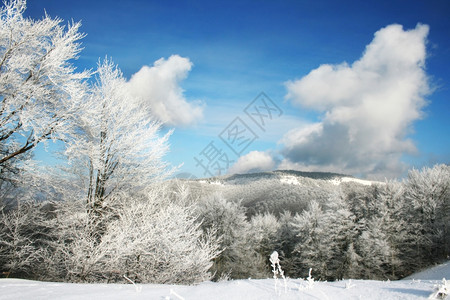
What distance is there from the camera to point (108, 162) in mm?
8078

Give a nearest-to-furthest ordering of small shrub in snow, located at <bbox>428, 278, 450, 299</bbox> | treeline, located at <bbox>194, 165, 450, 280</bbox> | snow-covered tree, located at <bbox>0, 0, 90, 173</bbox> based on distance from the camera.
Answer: small shrub in snow, located at <bbox>428, 278, 450, 299</bbox> < snow-covered tree, located at <bbox>0, 0, 90, 173</bbox> < treeline, located at <bbox>194, 165, 450, 280</bbox>

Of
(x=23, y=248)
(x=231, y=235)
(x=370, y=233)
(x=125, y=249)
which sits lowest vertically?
(x=231, y=235)

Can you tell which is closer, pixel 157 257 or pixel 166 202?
pixel 157 257

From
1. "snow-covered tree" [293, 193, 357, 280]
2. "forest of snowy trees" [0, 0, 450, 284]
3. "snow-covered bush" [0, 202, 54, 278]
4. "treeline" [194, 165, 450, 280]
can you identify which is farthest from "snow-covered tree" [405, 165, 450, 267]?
"snow-covered bush" [0, 202, 54, 278]

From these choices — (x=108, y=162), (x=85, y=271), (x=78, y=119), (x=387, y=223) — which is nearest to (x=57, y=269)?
(x=85, y=271)

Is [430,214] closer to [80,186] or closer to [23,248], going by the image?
[80,186]

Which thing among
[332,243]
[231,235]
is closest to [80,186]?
[231,235]

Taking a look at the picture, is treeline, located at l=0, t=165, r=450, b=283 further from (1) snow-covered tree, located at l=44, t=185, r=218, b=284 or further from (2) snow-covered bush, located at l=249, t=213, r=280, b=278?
(1) snow-covered tree, located at l=44, t=185, r=218, b=284

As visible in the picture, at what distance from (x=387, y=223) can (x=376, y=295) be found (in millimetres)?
27652

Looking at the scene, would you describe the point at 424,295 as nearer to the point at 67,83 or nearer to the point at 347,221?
the point at 67,83

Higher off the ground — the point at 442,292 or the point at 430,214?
the point at 430,214

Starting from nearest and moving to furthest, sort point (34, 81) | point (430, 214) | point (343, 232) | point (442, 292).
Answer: point (442, 292), point (34, 81), point (430, 214), point (343, 232)

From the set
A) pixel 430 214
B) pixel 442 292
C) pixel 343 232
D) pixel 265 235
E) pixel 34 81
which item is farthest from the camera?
pixel 265 235

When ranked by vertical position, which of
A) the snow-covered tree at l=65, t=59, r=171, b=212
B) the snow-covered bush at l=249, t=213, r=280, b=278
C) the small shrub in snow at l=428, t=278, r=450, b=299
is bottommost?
the snow-covered bush at l=249, t=213, r=280, b=278
